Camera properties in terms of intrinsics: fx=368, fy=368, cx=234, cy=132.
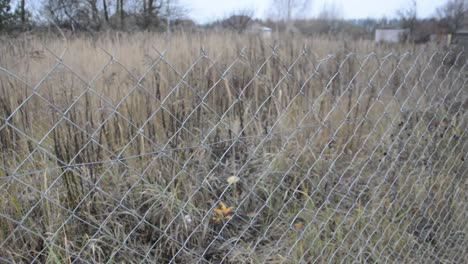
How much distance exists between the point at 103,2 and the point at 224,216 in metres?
13.3

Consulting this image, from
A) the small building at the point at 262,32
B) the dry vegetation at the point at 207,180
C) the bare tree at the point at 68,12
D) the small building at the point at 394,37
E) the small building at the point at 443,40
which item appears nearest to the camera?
the dry vegetation at the point at 207,180

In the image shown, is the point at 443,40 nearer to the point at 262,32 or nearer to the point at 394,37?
the point at 394,37

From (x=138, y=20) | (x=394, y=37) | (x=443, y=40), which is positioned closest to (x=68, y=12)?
(x=138, y=20)

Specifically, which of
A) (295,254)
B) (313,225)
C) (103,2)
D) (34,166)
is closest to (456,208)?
(313,225)

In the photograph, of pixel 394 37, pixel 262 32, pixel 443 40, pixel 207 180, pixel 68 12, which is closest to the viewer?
pixel 207 180

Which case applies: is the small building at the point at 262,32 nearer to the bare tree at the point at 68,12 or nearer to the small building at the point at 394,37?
the small building at the point at 394,37

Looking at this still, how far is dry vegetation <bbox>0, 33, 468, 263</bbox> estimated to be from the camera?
140 centimetres

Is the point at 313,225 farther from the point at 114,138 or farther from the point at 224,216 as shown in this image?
the point at 114,138

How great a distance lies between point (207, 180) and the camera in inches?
66.8

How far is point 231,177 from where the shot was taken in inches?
66.4

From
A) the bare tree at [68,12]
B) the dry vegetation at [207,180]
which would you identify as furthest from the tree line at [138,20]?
the dry vegetation at [207,180]

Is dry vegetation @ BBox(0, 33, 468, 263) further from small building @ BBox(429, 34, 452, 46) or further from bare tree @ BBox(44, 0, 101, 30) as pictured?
bare tree @ BBox(44, 0, 101, 30)

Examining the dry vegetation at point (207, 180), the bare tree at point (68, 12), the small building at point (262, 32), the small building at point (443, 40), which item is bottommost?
the dry vegetation at point (207, 180)

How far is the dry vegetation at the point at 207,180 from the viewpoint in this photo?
140 cm
